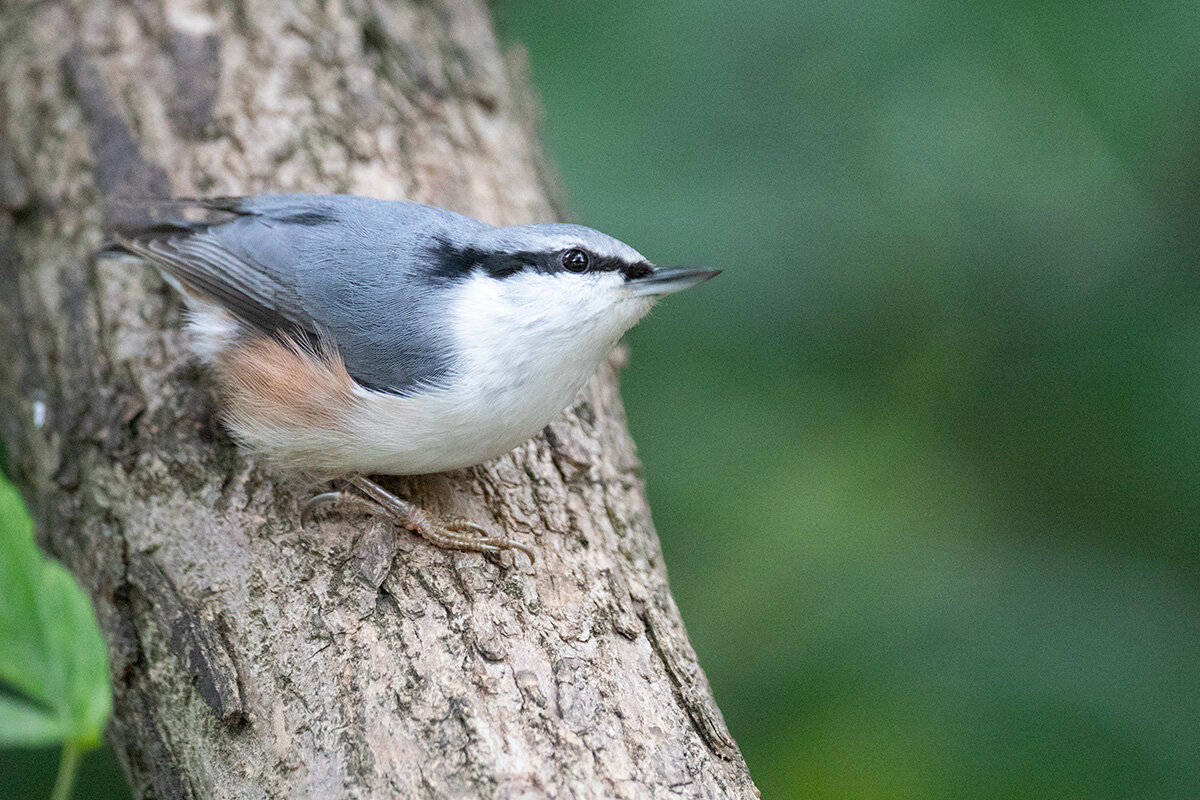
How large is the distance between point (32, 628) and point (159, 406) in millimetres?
1576

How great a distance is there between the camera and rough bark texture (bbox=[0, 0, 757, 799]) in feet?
5.88

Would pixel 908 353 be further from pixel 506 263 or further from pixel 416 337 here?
pixel 416 337

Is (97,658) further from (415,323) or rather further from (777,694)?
(777,694)

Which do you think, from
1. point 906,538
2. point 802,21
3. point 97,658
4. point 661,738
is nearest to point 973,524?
point 906,538

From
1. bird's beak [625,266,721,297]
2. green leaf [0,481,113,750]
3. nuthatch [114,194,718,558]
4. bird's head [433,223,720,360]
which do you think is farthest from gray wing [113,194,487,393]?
green leaf [0,481,113,750]

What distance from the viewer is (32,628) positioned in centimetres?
105

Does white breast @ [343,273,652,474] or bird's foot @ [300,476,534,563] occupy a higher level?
white breast @ [343,273,652,474]

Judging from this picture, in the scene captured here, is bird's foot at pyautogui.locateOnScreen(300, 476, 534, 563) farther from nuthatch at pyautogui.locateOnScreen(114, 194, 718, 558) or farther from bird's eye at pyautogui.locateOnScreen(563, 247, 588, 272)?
bird's eye at pyautogui.locateOnScreen(563, 247, 588, 272)

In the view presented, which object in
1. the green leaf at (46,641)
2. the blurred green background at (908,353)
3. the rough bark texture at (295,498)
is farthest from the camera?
the blurred green background at (908,353)

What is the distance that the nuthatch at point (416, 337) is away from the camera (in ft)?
7.05

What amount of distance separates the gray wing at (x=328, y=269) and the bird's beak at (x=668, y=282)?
0.44m

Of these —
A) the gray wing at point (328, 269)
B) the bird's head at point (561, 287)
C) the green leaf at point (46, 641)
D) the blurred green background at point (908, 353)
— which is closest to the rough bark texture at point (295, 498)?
the gray wing at point (328, 269)

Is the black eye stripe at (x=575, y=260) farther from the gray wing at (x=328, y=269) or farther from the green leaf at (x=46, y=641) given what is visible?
the green leaf at (x=46, y=641)

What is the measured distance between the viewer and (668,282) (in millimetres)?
2205
